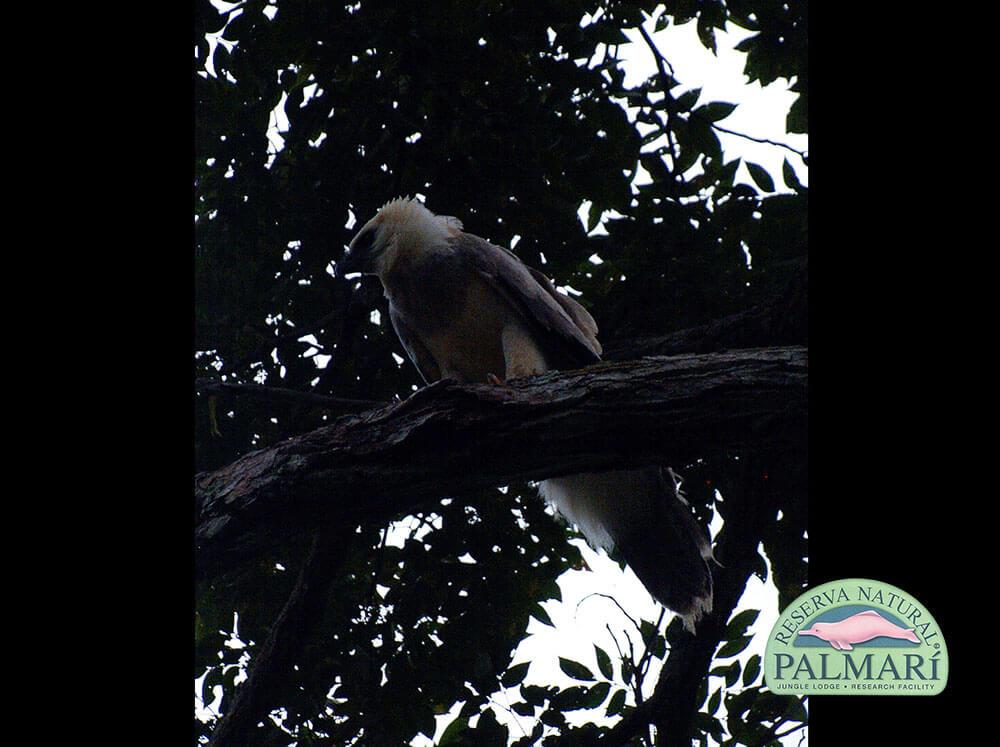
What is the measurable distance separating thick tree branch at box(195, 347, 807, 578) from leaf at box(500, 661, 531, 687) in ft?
3.41

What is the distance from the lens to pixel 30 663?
5.71ft

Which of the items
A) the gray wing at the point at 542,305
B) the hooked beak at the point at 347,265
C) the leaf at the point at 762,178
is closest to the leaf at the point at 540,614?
the gray wing at the point at 542,305

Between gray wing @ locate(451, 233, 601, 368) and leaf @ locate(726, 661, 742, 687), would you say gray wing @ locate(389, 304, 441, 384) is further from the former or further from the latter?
leaf @ locate(726, 661, 742, 687)

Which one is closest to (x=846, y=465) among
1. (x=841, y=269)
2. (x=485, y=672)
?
(x=841, y=269)

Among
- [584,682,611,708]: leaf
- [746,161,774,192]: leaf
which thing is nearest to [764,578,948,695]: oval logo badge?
[584,682,611,708]: leaf

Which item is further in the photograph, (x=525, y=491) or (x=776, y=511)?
(x=525, y=491)

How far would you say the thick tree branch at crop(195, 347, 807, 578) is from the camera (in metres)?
2.53

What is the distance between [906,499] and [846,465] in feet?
0.41

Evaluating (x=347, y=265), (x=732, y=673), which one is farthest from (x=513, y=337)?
(x=732, y=673)

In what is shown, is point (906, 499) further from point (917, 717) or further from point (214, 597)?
point (214, 597)

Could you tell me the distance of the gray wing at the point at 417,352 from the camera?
4145mm

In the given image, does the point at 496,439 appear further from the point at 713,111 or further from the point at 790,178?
the point at 713,111

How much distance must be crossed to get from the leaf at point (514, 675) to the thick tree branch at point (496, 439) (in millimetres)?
1040

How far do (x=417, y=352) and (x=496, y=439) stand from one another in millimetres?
1570
